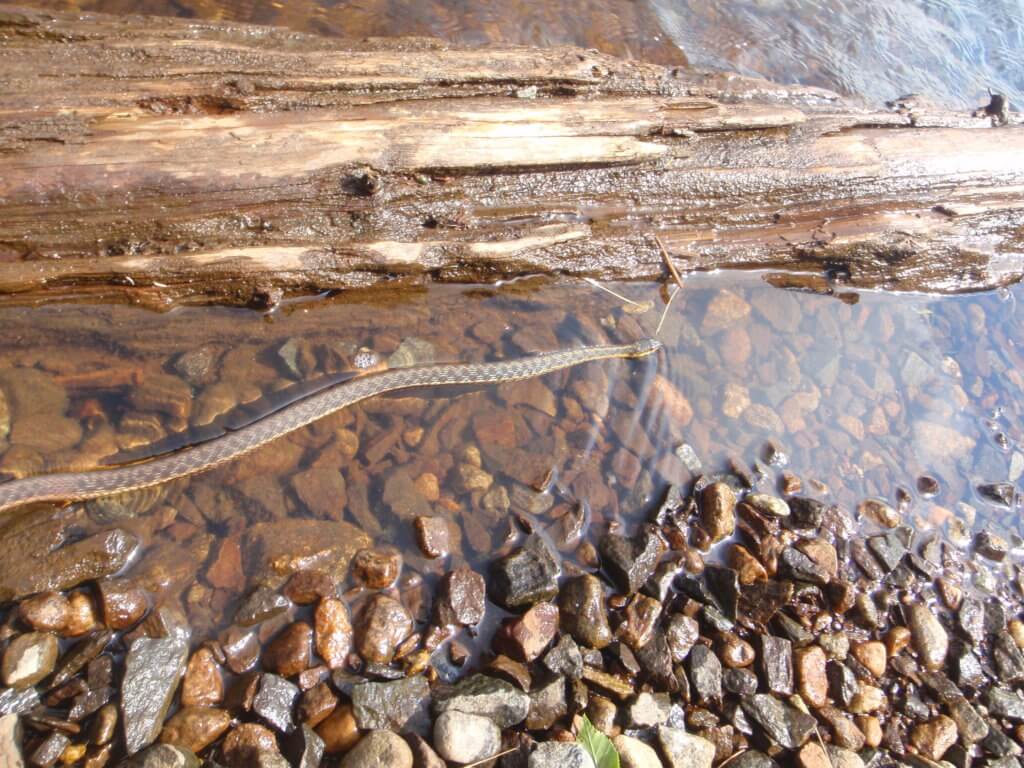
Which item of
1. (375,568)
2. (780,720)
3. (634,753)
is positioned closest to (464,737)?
(634,753)

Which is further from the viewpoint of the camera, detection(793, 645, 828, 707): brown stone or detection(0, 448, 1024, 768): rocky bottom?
detection(793, 645, 828, 707): brown stone

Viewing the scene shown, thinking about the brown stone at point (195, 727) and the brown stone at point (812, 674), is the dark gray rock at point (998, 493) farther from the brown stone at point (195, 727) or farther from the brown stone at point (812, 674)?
the brown stone at point (195, 727)

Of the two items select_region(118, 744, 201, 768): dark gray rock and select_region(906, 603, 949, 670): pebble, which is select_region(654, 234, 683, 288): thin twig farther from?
select_region(118, 744, 201, 768): dark gray rock

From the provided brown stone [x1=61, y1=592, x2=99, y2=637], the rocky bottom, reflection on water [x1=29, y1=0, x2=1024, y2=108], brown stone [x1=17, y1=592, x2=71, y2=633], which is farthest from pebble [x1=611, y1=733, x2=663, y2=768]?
reflection on water [x1=29, y1=0, x2=1024, y2=108]

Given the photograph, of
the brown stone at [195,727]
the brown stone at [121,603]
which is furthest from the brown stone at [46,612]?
the brown stone at [195,727]

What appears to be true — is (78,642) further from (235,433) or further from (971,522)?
(971,522)

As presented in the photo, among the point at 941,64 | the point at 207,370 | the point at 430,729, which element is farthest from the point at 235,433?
the point at 941,64

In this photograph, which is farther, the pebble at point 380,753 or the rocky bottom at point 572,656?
the rocky bottom at point 572,656
